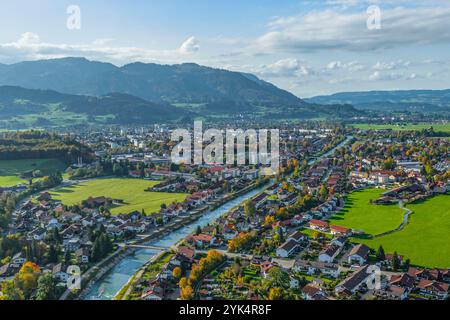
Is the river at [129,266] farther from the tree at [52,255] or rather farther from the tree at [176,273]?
the tree at [52,255]

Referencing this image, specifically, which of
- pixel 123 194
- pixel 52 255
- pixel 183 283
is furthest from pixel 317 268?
pixel 123 194

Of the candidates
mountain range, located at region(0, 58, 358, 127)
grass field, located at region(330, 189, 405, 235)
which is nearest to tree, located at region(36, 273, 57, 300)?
grass field, located at region(330, 189, 405, 235)

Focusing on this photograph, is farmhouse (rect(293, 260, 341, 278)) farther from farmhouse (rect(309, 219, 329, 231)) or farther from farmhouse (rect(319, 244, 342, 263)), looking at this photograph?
farmhouse (rect(309, 219, 329, 231))

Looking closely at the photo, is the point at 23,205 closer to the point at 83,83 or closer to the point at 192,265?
the point at 192,265

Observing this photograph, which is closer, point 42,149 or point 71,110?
point 42,149

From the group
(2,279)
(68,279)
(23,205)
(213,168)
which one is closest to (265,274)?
(68,279)
